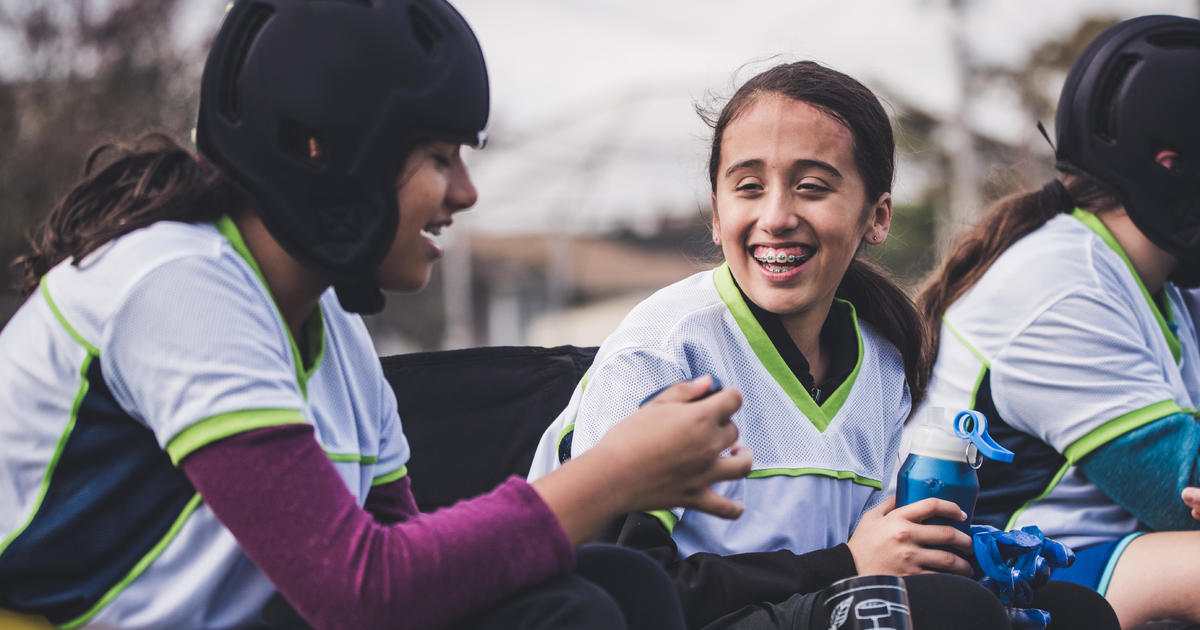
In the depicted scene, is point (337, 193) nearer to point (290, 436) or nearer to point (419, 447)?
point (290, 436)

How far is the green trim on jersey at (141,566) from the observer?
66.1 inches

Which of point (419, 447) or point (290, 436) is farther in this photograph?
point (419, 447)

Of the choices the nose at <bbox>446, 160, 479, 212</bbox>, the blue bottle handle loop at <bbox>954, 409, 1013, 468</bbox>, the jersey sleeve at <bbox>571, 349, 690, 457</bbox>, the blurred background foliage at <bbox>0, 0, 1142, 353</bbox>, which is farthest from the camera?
the blurred background foliage at <bbox>0, 0, 1142, 353</bbox>

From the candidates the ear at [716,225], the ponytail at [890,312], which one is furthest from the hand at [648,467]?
the ponytail at [890,312]

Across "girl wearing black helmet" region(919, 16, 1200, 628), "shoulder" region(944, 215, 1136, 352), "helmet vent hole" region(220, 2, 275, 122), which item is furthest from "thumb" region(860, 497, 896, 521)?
"helmet vent hole" region(220, 2, 275, 122)

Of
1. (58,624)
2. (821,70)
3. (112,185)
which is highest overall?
(821,70)

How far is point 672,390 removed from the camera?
5.90 ft

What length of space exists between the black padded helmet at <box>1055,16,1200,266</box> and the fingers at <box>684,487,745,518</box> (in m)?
1.82

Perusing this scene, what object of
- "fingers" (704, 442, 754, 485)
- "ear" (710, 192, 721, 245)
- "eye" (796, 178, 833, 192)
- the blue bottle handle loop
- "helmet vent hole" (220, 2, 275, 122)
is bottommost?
the blue bottle handle loop

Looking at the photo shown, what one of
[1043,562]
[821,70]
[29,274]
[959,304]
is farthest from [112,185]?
[959,304]

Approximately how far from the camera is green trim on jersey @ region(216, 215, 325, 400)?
6.05 ft

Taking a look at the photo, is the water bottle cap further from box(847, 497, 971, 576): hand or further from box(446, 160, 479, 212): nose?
box(446, 160, 479, 212): nose

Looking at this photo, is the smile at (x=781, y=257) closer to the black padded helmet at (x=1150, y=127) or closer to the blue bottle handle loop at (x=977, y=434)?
the blue bottle handle loop at (x=977, y=434)

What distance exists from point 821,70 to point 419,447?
4.68 ft
